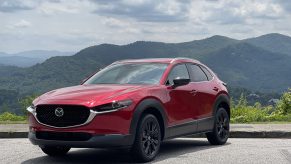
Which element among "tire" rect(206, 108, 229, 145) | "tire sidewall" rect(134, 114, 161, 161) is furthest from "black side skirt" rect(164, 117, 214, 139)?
"tire sidewall" rect(134, 114, 161, 161)

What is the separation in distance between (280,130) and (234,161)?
411 centimetres

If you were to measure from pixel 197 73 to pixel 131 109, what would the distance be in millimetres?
2703

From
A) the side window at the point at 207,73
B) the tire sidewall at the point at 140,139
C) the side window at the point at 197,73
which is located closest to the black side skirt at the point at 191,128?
the tire sidewall at the point at 140,139

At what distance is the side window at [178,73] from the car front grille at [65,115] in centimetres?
194

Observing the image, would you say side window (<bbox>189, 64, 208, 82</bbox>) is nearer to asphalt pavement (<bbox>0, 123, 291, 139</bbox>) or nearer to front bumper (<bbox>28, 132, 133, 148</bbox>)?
asphalt pavement (<bbox>0, 123, 291, 139</bbox>)

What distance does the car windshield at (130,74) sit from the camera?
28.8 feet

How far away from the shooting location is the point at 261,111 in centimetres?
1745

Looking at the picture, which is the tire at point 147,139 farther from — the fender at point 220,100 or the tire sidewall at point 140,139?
the fender at point 220,100

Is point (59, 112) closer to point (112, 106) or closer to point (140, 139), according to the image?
point (112, 106)

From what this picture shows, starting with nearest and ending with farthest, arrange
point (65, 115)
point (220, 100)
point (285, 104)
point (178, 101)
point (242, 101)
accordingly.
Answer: point (65, 115), point (178, 101), point (220, 100), point (285, 104), point (242, 101)

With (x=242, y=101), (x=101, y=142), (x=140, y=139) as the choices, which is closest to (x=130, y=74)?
(x=140, y=139)

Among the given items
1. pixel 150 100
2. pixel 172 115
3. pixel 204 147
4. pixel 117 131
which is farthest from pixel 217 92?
pixel 117 131

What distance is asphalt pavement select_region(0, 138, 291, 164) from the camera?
8.29m

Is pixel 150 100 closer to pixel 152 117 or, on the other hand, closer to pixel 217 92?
pixel 152 117
